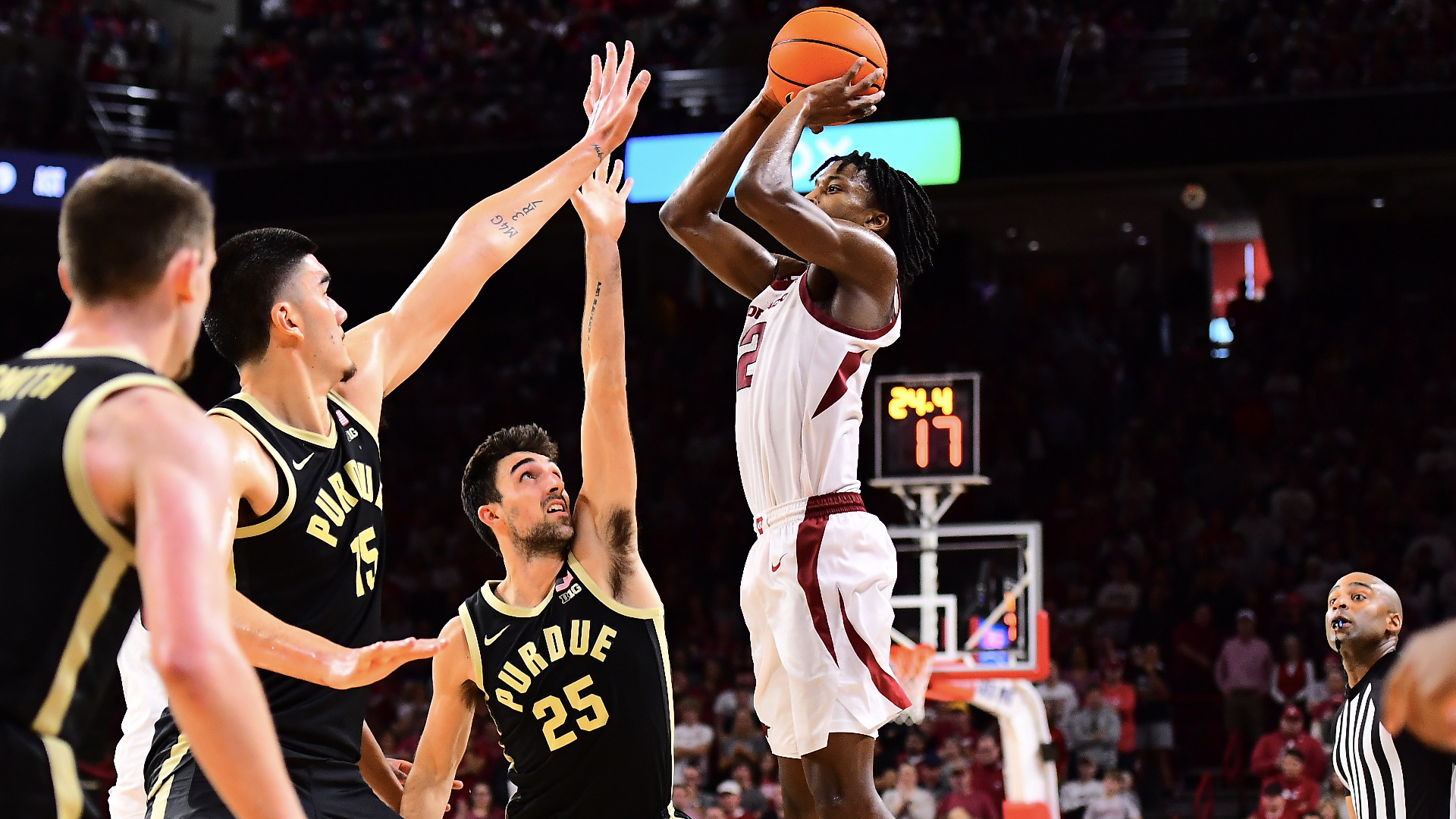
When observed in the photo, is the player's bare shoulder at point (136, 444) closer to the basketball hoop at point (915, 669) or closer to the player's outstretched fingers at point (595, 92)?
the player's outstretched fingers at point (595, 92)

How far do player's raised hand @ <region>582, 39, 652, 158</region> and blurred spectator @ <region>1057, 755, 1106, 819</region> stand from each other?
311 inches

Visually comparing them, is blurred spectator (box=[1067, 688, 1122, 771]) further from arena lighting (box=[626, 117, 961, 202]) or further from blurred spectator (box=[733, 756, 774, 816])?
arena lighting (box=[626, 117, 961, 202])

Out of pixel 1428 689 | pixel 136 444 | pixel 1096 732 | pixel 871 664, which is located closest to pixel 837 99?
pixel 871 664

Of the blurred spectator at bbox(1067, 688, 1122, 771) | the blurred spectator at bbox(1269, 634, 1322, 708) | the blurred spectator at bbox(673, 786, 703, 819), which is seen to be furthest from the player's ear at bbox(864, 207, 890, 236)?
the blurred spectator at bbox(1269, 634, 1322, 708)

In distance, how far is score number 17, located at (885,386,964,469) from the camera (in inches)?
369

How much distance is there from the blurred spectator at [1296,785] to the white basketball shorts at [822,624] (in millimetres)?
7318

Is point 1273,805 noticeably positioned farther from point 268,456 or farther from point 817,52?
point 268,456

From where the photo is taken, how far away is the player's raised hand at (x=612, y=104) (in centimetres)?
477

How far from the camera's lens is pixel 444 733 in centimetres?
445

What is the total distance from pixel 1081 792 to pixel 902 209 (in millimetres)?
7819

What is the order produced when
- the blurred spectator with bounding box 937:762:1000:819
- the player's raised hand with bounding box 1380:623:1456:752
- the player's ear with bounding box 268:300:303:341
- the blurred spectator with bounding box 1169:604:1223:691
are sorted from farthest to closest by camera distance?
the blurred spectator with bounding box 1169:604:1223:691, the blurred spectator with bounding box 937:762:1000:819, the player's ear with bounding box 268:300:303:341, the player's raised hand with bounding box 1380:623:1456:752

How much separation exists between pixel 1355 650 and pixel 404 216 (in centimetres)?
1306

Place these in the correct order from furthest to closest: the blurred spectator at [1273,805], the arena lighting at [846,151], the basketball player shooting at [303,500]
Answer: the arena lighting at [846,151], the blurred spectator at [1273,805], the basketball player shooting at [303,500]

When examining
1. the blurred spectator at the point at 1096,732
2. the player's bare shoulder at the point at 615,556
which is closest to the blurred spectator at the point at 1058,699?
the blurred spectator at the point at 1096,732
